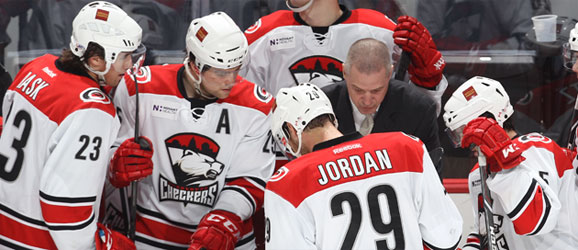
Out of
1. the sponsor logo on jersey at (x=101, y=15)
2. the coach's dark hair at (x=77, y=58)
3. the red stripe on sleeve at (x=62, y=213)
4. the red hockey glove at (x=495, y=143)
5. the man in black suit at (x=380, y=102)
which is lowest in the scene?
the red stripe on sleeve at (x=62, y=213)

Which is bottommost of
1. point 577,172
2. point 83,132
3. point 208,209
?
point 208,209

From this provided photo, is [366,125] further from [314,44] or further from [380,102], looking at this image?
[314,44]

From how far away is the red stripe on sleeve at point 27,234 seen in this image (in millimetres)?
2434

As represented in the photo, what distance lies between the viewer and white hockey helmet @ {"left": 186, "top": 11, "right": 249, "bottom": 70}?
98.9 inches

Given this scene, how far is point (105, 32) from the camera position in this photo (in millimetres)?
2393

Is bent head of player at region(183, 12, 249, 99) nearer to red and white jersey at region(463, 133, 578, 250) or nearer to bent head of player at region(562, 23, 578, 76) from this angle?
red and white jersey at region(463, 133, 578, 250)

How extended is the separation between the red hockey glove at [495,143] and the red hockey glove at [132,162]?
994mm

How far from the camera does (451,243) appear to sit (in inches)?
83.8

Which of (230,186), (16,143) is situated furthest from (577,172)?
(16,143)

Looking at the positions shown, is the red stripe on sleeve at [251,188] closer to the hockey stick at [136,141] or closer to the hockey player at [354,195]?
the hockey stick at [136,141]

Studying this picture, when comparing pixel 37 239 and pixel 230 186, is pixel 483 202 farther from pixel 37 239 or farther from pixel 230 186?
pixel 37 239

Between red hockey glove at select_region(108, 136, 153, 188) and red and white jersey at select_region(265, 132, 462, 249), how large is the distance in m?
0.58

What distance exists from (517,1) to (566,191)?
1872 millimetres

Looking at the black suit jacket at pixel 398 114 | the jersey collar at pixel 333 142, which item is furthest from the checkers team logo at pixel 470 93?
the jersey collar at pixel 333 142
